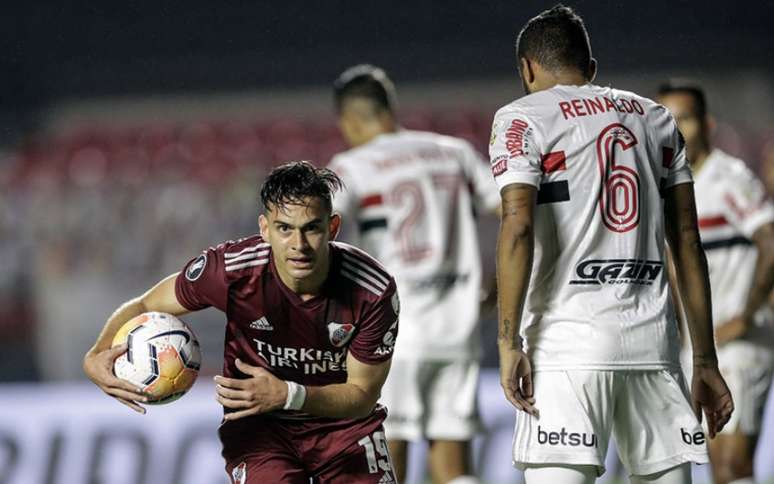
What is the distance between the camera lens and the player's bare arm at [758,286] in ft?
19.2

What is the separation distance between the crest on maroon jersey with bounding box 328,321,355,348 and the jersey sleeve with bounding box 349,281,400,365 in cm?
3

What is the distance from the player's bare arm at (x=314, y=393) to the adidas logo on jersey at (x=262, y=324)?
0.60 ft

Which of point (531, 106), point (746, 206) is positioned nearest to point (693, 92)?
point (746, 206)

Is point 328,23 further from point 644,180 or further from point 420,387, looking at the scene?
point 644,180

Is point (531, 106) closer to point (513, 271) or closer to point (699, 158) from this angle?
point (513, 271)

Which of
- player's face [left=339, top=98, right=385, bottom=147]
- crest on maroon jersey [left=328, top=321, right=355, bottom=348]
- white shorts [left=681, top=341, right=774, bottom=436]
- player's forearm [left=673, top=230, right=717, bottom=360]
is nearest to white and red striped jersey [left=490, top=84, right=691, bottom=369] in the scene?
player's forearm [left=673, top=230, right=717, bottom=360]

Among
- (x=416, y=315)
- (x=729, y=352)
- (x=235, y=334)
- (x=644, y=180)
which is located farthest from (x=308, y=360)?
(x=729, y=352)

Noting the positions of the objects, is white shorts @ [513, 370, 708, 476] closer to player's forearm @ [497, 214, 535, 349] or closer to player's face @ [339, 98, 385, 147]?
player's forearm @ [497, 214, 535, 349]

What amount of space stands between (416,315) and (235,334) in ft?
5.74

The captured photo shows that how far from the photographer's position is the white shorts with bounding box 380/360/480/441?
5961 mm

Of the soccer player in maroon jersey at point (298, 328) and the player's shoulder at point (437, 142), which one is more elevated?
the player's shoulder at point (437, 142)

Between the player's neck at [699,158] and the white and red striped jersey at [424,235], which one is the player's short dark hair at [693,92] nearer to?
the player's neck at [699,158]

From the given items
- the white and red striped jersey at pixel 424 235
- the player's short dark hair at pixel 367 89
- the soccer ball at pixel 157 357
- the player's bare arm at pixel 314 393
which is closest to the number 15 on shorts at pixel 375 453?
the player's bare arm at pixel 314 393

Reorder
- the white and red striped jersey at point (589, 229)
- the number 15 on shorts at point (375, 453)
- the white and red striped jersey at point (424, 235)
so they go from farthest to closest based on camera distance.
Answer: the white and red striped jersey at point (424, 235) < the number 15 on shorts at point (375, 453) < the white and red striped jersey at point (589, 229)
